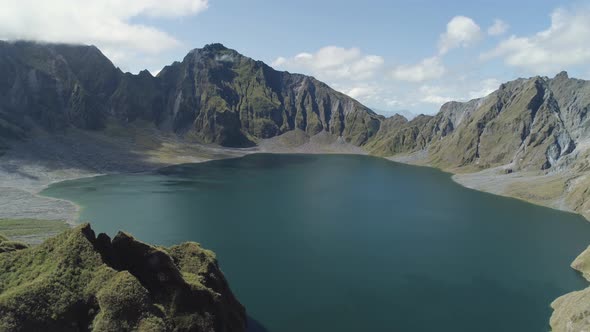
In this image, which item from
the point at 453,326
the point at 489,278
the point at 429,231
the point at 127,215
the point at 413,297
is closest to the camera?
the point at 453,326

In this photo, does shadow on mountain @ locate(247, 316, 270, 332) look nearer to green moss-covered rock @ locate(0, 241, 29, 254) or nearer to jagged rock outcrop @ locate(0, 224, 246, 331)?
jagged rock outcrop @ locate(0, 224, 246, 331)

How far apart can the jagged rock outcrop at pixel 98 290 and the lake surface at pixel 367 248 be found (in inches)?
652

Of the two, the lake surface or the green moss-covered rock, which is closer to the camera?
the green moss-covered rock

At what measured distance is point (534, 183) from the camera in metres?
185

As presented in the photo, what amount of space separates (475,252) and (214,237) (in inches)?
2729

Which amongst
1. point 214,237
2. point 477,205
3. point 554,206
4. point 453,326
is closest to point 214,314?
point 453,326

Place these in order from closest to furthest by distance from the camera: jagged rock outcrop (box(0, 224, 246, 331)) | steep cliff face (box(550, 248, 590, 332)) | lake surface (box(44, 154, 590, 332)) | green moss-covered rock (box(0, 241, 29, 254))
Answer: jagged rock outcrop (box(0, 224, 246, 331)) → green moss-covered rock (box(0, 241, 29, 254)) → steep cliff face (box(550, 248, 590, 332)) → lake surface (box(44, 154, 590, 332))

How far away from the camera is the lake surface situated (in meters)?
64.8

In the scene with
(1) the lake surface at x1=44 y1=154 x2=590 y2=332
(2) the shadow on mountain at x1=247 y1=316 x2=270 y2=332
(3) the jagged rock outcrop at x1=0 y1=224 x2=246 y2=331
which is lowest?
(2) the shadow on mountain at x1=247 y1=316 x2=270 y2=332

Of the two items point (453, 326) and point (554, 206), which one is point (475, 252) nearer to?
point (453, 326)

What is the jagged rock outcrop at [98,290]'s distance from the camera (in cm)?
3862

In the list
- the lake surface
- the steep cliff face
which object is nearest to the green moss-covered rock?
the lake surface

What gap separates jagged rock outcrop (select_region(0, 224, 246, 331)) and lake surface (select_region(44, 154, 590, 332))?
16.6 meters

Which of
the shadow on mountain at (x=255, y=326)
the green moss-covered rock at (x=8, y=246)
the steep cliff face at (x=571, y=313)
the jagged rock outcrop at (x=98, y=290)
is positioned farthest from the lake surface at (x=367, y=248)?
the green moss-covered rock at (x=8, y=246)
